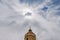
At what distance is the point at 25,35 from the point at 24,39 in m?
2.22

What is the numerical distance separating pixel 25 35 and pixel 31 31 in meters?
3.38

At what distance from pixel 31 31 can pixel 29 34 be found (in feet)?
7.16

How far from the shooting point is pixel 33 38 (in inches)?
2263

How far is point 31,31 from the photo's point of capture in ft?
196

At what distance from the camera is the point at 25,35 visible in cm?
5875

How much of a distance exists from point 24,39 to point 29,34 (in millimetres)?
3768

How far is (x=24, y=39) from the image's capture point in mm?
59656

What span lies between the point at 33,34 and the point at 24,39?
502cm

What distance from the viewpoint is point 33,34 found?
5825 centimetres

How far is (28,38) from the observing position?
187 feet

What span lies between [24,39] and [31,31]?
4.93m

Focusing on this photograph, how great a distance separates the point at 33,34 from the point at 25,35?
3711 millimetres

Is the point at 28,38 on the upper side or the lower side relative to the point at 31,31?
lower

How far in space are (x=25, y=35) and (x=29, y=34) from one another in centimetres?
203
